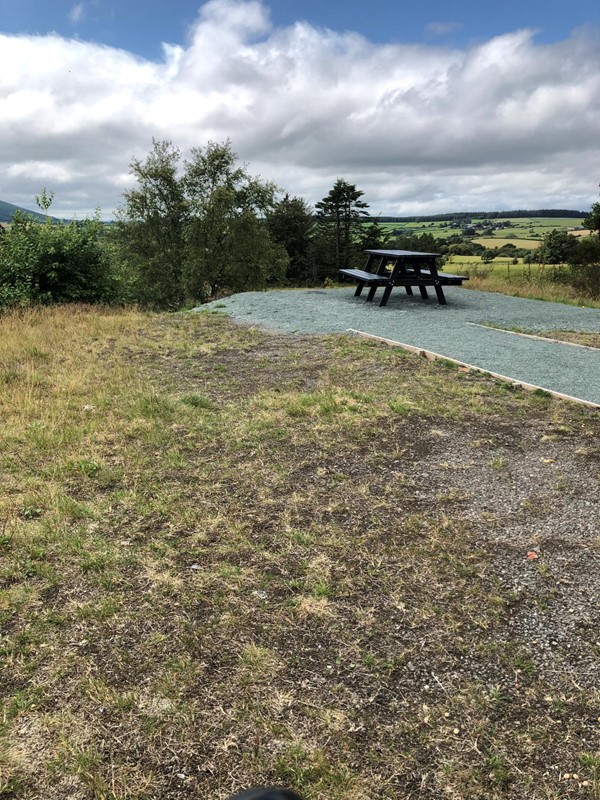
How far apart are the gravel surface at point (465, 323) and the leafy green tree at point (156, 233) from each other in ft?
53.7

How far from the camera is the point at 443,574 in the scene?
2727mm

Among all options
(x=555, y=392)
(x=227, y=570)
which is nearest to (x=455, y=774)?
(x=227, y=570)

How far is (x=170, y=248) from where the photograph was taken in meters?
30.2

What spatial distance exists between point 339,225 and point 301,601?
47.6m

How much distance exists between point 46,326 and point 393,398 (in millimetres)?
6943

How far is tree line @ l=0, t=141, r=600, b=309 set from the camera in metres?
12.2

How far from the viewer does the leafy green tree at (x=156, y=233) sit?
28.7m

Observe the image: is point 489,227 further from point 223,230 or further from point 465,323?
point 465,323

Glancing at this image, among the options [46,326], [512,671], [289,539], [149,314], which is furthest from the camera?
[149,314]

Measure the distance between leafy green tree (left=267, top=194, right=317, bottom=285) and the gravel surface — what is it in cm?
3183

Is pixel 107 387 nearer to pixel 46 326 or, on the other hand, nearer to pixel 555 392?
pixel 46 326

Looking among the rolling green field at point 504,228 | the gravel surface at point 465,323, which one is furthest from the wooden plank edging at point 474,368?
the rolling green field at point 504,228

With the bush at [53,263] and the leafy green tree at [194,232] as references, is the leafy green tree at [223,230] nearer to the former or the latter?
the leafy green tree at [194,232]

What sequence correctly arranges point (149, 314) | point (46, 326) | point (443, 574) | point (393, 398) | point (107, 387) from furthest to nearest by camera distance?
point (149, 314) → point (46, 326) → point (107, 387) → point (393, 398) → point (443, 574)
